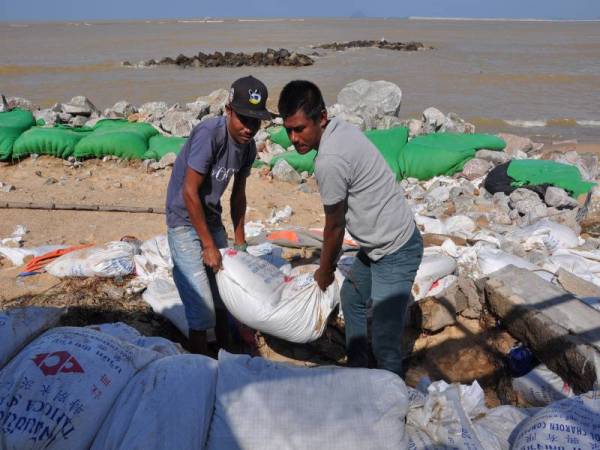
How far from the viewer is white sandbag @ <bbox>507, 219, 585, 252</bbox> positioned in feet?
13.2

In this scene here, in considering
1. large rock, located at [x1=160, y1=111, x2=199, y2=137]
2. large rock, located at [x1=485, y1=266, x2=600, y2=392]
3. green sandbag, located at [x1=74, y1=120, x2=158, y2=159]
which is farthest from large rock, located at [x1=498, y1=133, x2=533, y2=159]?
green sandbag, located at [x1=74, y1=120, x2=158, y2=159]

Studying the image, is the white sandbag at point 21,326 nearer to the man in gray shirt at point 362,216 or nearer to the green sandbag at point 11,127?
the man in gray shirt at point 362,216

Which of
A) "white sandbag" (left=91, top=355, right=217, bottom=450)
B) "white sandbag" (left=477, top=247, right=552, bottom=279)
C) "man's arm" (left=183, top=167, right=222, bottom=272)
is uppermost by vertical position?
"man's arm" (left=183, top=167, right=222, bottom=272)

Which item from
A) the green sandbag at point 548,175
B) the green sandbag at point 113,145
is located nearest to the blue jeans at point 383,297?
the green sandbag at point 548,175

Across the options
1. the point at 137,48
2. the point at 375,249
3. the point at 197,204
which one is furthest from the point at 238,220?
the point at 137,48

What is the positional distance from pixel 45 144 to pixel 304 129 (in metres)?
5.73

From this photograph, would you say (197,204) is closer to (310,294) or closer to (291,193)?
(310,294)

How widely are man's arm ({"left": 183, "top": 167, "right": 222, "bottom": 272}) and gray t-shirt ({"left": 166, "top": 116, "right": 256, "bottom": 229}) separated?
0.04 m

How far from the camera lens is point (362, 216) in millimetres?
2215

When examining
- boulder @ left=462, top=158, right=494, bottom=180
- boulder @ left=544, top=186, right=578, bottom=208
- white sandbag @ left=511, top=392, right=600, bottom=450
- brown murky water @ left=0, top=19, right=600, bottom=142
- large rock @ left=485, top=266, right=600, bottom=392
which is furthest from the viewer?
brown murky water @ left=0, top=19, right=600, bottom=142

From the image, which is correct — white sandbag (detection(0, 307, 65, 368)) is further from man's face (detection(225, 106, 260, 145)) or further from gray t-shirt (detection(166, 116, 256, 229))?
man's face (detection(225, 106, 260, 145))

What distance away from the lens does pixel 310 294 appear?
8.75ft

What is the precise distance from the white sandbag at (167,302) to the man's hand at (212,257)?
665 millimetres

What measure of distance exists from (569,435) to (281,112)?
1.51m
